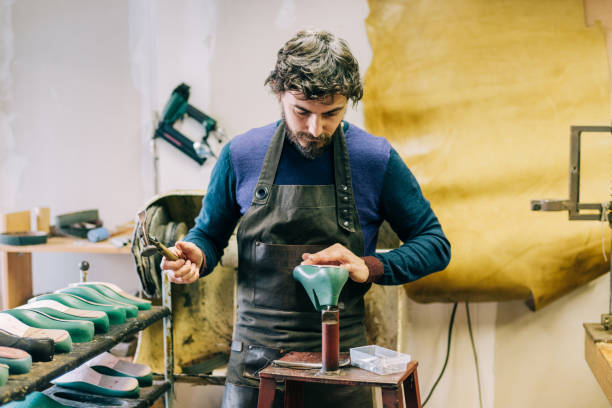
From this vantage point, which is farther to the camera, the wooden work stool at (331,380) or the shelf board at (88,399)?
the shelf board at (88,399)

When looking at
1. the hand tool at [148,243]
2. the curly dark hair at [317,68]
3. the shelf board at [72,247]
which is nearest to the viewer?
the hand tool at [148,243]

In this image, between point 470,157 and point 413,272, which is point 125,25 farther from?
point 413,272

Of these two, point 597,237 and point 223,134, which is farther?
point 223,134

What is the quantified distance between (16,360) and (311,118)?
1007 mm

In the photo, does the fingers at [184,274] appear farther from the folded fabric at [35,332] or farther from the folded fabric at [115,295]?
the folded fabric at [115,295]

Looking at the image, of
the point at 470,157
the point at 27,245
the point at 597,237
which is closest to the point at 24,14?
the point at 27,245

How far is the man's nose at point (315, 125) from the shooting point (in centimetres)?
176

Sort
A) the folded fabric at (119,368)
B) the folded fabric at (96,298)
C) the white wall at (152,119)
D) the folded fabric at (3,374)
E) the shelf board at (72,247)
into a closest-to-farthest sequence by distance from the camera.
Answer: the folded fabric at (3,374) → the folded fabric at (96,298) → the folded fabric at (119,368) → the white wall at (152,119) → the shelf board at (72,247)

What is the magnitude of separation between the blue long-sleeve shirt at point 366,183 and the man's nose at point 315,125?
0.15 m

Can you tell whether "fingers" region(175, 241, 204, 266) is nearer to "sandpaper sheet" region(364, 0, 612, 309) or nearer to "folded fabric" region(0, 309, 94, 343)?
"folded fabric" region(0, 309, 94, 343)

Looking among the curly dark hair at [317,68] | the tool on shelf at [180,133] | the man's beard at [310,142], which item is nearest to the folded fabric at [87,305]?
A: the man's beard at [310,142]

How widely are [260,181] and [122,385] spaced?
919 mm

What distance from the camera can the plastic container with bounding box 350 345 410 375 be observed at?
1495mm

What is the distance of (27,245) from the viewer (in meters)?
3.33
